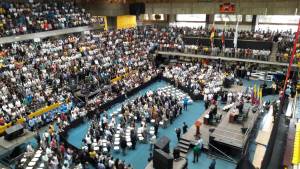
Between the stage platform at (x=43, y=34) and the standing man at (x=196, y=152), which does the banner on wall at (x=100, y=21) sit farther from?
the standing man at (x=196, y=152)

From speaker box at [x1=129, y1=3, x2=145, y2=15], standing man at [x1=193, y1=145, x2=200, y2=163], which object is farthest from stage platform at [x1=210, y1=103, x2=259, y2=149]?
speaker box at [x1=129, y1=3, x2=145, y2=15]

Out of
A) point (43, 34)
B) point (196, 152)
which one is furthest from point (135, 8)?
point (196, 152)

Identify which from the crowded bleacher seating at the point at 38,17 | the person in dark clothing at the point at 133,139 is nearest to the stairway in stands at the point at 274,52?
the person in dark clothing at the point at 133,139

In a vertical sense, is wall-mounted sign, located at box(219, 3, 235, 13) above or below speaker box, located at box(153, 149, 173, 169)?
above

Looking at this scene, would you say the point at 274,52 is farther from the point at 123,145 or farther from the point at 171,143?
the point at 123,145

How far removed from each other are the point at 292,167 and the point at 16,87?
70.7ft

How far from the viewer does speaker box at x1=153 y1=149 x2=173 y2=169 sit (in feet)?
42.8

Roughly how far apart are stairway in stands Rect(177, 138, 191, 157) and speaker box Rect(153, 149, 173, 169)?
13.7ft

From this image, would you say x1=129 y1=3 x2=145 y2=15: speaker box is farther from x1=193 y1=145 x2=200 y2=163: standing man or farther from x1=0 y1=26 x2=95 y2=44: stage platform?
x1=193 y1=145 x2=200 y2=163: standing man

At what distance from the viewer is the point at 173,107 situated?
72.4 ft

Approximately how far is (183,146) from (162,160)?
5034mm

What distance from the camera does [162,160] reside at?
43.6 feet

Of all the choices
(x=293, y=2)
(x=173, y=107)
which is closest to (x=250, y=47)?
(x=293, y=2)

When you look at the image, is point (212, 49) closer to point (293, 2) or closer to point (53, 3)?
point (293, 2)
